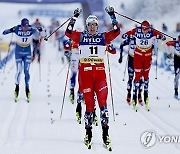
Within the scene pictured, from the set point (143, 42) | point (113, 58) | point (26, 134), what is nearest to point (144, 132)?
point (26, 134)

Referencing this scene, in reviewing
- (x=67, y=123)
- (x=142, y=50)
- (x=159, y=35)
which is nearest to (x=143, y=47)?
(x=142, y=50)

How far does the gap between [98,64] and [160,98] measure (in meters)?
6.03

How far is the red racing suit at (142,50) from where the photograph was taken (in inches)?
459

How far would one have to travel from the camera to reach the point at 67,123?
34.0 feet

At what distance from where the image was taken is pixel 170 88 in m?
16.1

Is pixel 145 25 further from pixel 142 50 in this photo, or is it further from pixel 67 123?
pixel 67 123

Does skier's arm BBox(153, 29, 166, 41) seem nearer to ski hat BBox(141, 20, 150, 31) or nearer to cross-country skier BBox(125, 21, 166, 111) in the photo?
cross-country skier BBox(125, 21, 166, 111)

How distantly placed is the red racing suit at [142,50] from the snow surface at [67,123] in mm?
939

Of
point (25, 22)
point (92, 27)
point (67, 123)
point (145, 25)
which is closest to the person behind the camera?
point (92, 27)

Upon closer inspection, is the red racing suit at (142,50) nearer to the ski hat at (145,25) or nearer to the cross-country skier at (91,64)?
the ski hat at (145,25)

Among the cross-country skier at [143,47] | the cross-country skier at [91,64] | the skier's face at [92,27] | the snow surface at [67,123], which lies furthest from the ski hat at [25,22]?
the skier's face at [92,27]

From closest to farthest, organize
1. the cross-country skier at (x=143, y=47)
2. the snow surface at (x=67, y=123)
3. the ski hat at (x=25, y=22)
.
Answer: the snow surface at (x=67, y=123) < the cross-country skier at (x=143, y=47) < the ski hat at (x=25, y=22)

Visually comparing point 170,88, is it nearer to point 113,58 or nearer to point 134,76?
point 134,76

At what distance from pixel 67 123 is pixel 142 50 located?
267cm
